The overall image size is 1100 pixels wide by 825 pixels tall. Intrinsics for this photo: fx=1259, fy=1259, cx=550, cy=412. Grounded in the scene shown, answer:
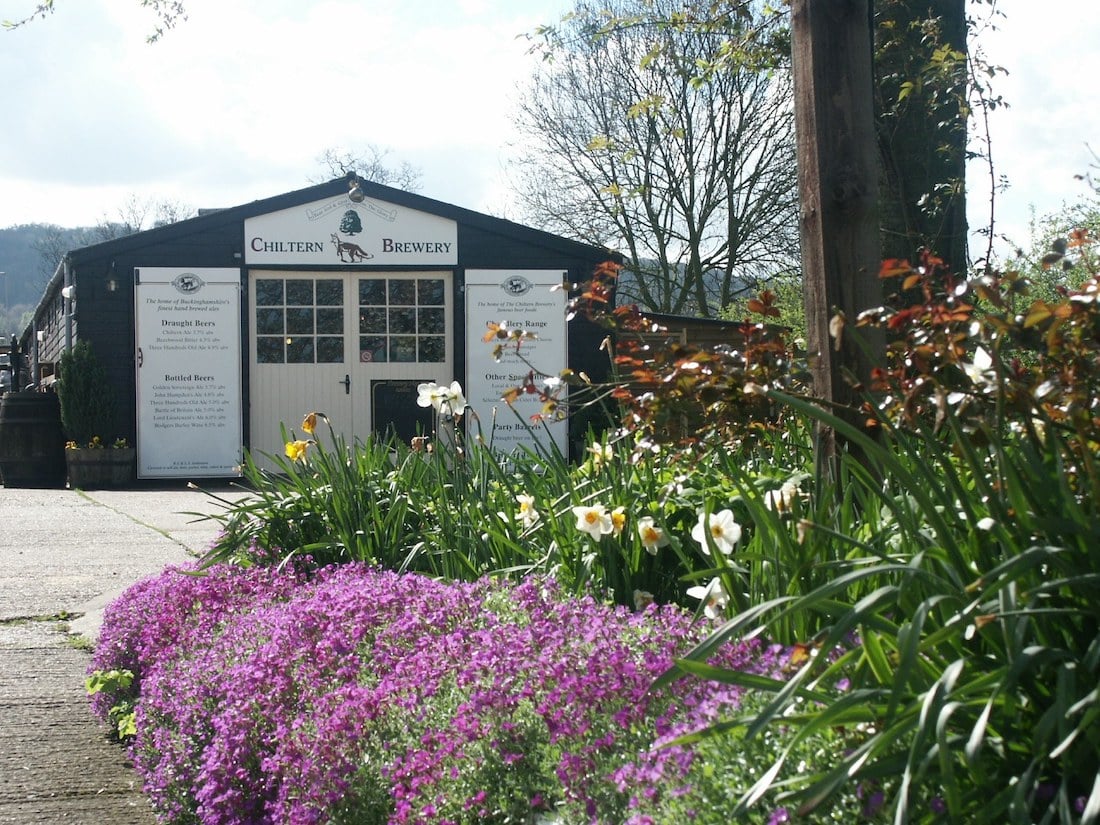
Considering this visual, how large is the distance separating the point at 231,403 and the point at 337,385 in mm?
1358

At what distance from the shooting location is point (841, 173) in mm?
3082

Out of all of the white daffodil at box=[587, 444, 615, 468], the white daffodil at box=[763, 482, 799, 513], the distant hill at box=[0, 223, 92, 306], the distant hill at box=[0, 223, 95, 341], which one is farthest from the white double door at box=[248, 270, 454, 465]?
the distant hill at box=[0, 223, 92, 306]

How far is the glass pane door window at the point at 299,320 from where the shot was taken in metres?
16.3

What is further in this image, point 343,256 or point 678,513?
point 343,256

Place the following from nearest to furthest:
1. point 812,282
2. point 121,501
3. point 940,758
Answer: point 940,758 → point 812,282 → point 121,501

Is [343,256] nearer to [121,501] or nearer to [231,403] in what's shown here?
[231,403]

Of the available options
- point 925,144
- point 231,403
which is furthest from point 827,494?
point 231,403

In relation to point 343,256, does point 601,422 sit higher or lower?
lower

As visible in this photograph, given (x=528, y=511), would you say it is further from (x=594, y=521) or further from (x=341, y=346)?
(x=341, y=346)

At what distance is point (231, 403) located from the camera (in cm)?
1605

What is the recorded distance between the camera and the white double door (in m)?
16.3

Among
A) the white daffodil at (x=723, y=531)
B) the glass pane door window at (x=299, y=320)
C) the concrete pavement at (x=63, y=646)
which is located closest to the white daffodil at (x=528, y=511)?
the white daffodil at (x=723, y=531)

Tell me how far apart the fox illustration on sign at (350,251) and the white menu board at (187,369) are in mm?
1299

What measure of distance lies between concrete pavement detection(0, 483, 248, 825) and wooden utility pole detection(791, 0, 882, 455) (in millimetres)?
2140
